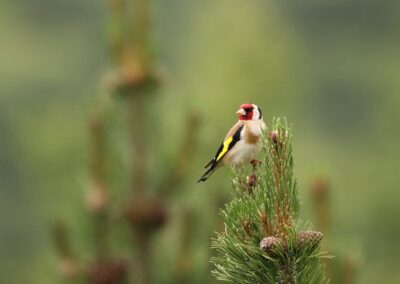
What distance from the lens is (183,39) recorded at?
45.1 metres

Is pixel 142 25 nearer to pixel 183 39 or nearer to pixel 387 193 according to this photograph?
pixel 387 193

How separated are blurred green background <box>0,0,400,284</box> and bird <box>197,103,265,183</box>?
2.22 feet

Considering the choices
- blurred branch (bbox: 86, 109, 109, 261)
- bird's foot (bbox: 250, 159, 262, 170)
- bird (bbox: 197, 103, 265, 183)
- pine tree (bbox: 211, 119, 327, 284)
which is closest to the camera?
pine tree (bbox: 211, 119, 327, 284)

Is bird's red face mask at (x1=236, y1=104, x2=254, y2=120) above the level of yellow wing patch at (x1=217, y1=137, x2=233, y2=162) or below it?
above

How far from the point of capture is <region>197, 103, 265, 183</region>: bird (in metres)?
4.44

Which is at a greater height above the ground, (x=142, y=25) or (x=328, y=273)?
(x=142, y=25)

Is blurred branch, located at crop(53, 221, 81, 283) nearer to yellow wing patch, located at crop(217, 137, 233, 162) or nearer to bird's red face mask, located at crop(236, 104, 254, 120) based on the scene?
yellow wing patch, located at crop(217, 137, 233, 162)

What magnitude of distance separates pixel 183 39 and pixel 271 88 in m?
19.5

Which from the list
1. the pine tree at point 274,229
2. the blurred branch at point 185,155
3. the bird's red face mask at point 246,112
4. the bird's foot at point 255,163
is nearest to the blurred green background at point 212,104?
the blurred branch at point 185,155

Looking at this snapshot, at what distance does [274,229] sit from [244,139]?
0.88 meters

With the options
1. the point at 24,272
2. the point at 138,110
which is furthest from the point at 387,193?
the point at 138,110

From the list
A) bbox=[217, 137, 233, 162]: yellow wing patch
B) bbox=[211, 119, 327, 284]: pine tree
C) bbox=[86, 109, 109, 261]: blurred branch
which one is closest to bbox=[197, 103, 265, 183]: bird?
bbox=[217, 137, 233, 162]: yellow wing patch

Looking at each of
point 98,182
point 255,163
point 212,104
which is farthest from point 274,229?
point 212,104

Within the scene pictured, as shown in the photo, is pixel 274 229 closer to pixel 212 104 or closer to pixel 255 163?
pixel 255 163
